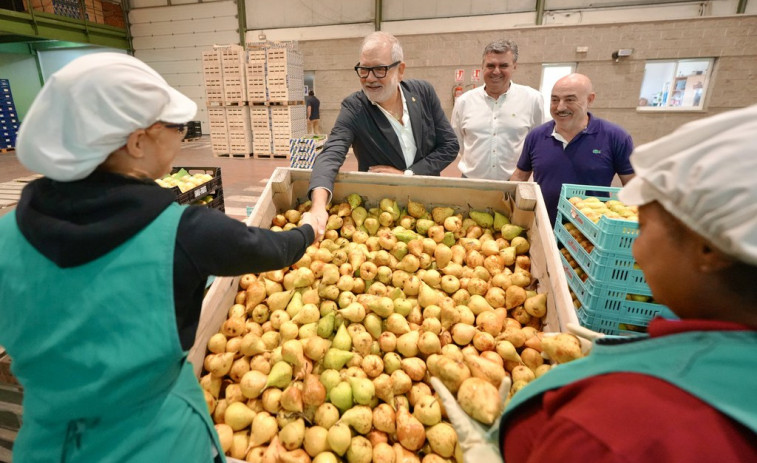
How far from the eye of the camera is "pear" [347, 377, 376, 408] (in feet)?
4.92

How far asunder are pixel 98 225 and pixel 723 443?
49.1 inches

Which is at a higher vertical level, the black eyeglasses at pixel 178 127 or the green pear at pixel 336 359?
the black eyeglasses at pixel 178 127

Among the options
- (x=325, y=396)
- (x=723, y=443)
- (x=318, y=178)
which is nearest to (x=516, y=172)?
(x=318, y=178)

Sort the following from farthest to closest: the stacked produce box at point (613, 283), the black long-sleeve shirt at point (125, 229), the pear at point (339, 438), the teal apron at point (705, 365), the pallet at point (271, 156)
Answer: the pallet at point (271, 156)
the stacked produce box at point (613, 283)
the pear at point (339, 438)
the black long-sleeve shirt at point (125, 229)
the teal apron at point (705, 365)

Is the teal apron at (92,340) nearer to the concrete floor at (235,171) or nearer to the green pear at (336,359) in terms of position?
the green pear at (336,359)

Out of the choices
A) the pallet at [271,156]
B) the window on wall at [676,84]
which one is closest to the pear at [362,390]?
the pallet at [271,156]

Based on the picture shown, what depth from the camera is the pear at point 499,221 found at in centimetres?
234

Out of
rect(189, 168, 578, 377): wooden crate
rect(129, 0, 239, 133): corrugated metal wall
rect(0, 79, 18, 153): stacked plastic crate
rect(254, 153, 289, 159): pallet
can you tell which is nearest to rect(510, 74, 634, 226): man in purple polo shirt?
rect(189, 168, 578, 377): wooden crate

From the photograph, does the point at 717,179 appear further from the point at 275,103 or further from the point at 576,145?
the point at 275,103

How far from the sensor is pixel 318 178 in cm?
232

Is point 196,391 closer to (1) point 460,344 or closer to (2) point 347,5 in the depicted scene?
(1) point 460,344

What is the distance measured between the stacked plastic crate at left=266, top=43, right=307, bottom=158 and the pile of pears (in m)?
9.20

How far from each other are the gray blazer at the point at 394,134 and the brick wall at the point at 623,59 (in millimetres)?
9843

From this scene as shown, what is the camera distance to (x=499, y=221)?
2346mm
